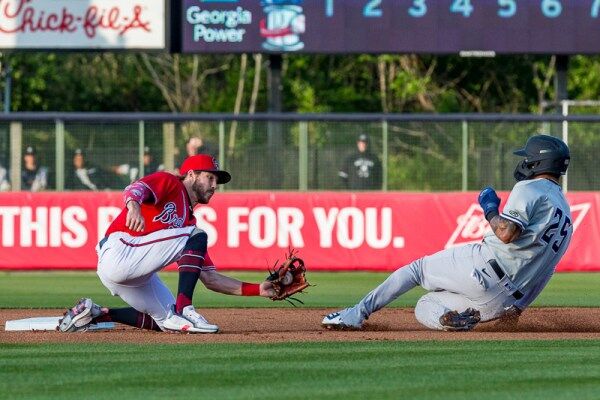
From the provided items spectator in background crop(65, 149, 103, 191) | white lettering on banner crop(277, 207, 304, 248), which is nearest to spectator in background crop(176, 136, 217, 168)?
spectator in background crop(65, 149, 103, 191)

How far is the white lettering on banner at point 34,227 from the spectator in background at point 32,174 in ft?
2.96

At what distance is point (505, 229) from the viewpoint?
8.17m

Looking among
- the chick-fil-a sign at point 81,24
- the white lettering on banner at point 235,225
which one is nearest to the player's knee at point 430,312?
the white lettering on banner at point 235,225

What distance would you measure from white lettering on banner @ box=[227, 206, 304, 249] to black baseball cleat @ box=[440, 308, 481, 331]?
774 cm

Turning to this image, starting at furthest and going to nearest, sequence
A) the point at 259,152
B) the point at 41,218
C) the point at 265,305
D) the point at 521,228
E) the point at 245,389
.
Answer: the point at 259,152 < the point at 41,218 < the point at 265,305 < the point at 521,228 < the point at 245,389

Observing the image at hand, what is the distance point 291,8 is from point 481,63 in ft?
46.2

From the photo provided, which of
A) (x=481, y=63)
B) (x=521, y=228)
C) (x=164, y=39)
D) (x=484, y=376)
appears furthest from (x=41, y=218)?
(x=481, y=63)

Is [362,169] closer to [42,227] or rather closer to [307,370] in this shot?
[42,227]

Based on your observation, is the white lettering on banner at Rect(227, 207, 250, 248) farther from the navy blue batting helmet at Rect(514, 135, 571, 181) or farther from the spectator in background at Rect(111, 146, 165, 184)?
the navy blue batting helmet at Rect(514, 135, 571, 181)

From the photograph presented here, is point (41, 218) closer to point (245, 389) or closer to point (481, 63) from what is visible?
point (245, 389)

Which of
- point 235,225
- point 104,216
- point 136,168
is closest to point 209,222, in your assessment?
point 235,225

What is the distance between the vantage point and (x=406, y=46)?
1947cm

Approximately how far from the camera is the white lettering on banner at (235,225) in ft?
53.9

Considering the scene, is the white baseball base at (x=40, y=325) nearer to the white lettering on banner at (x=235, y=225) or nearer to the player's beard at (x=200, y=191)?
the player's beard at (x=200, y=191)
